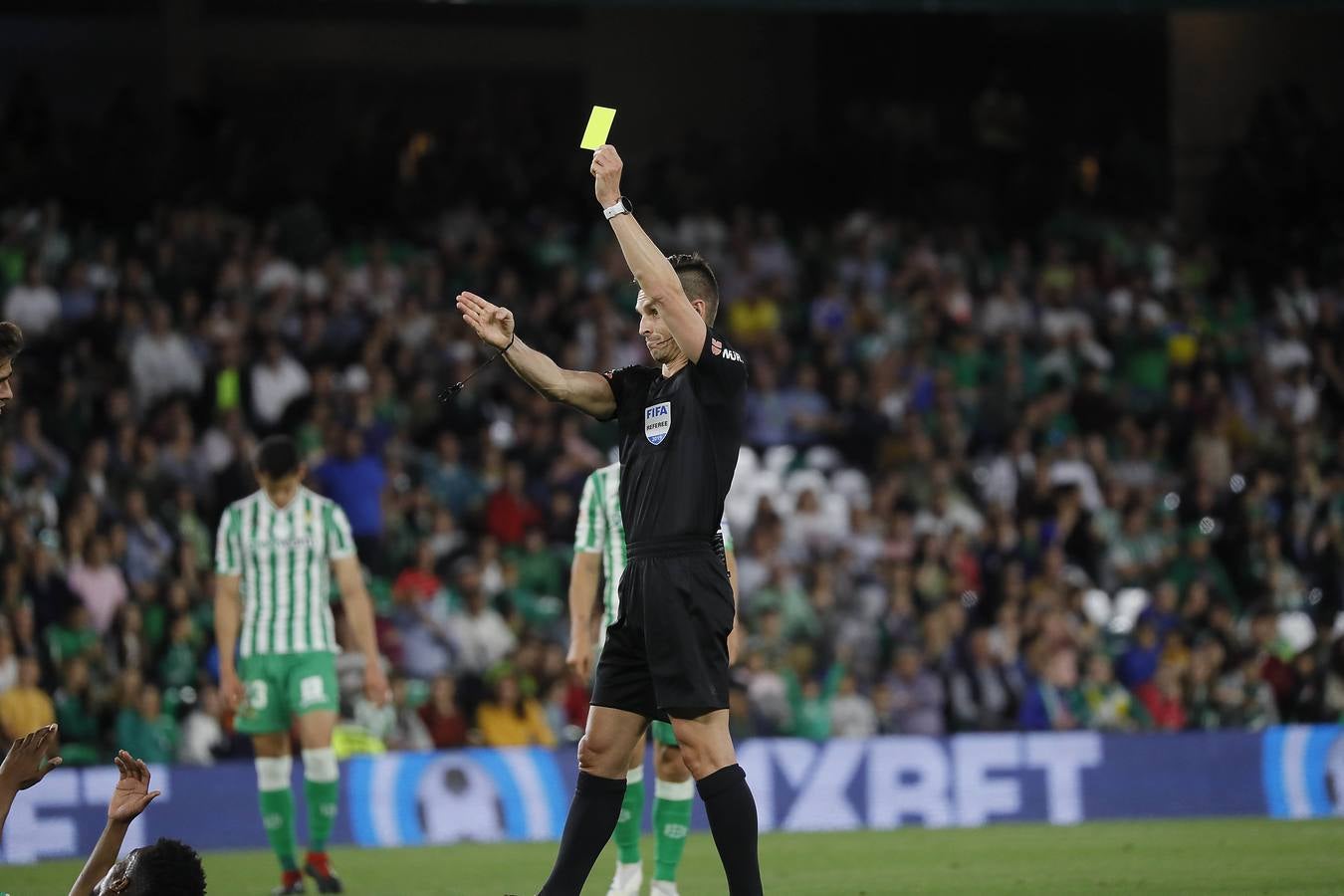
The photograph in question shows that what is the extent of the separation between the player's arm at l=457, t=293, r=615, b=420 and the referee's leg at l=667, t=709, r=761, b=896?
3.88 feet

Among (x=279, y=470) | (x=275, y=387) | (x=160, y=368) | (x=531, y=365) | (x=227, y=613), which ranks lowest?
(x=227, y=613)

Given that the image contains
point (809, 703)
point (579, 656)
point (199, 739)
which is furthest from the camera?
point (809, 703)

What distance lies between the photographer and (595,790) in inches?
292

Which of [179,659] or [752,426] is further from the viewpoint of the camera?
[752,426]

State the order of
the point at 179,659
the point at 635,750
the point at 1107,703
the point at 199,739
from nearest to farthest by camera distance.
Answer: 1. the point at 635,750
2. the point at 199,739
3. the point at 179,659
4. the point at 1107,703

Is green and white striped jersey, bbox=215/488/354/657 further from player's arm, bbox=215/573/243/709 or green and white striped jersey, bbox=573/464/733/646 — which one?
green and white striped jersey, bbox=573/464/733/646

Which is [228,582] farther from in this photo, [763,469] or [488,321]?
[763,469]

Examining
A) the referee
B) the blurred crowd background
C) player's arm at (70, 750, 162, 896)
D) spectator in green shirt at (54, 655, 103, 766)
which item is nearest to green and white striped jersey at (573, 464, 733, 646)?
the referee

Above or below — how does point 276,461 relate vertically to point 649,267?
below

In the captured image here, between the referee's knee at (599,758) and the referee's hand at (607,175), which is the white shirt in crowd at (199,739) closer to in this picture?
the referee's knee at (599,758)

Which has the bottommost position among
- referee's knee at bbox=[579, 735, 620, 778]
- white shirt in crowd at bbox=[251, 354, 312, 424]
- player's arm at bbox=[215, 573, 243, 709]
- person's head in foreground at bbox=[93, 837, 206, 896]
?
person's head in foreground at bbox=[93, 837, 206, 896]

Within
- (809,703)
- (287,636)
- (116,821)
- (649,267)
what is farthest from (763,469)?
(116,821)

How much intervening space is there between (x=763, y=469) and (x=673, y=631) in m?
13.0

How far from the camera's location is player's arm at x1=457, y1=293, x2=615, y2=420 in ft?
23.7
